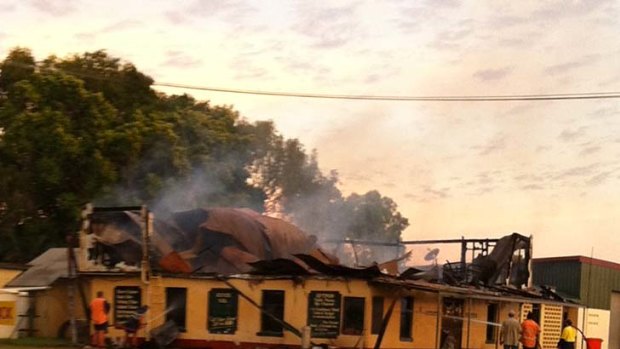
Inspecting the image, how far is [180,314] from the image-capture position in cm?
2627

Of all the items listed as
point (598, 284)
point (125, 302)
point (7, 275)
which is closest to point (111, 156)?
point (7, 275)

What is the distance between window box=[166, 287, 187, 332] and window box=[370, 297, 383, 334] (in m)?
5.57

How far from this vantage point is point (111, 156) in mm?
38250

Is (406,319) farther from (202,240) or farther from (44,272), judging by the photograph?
(44,272)

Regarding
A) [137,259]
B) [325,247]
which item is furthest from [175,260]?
[325,247]

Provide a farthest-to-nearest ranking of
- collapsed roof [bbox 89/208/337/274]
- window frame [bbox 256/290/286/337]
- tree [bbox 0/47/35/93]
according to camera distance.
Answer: tree [bbox 0/47/35/93] < collapsed roof [bbox 89/208/337/274] < window frame [bbox 256/290/286/337]

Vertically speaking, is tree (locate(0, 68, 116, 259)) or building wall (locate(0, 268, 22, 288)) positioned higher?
tree (locate(0, 68, 116, 259))

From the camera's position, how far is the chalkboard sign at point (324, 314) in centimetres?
2489

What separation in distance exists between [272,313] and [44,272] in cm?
989

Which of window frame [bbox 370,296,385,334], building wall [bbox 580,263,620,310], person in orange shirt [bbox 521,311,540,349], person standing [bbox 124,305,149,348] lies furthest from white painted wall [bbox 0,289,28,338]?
building wall [bbox 580,263,620,310]

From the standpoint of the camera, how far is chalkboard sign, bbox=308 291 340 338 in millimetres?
24891

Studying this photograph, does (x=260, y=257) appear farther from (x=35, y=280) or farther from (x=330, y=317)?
(x=35, y=280)

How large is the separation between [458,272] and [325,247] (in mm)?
6093

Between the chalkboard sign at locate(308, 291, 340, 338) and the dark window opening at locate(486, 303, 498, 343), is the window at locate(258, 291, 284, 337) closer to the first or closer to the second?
the chalkboard sign at locate(308, 291, 340, 338)
